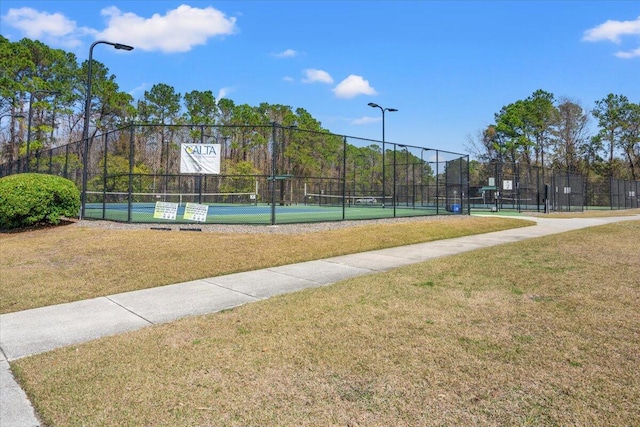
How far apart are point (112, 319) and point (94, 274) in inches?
109

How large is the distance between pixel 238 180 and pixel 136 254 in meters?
24.5

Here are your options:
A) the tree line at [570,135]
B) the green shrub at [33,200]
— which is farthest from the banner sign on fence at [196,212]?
the tree line at [570,135]

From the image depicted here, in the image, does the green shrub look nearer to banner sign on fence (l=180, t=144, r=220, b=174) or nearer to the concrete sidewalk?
banner sign on fence (l=180, t=144, r=220, b=174)

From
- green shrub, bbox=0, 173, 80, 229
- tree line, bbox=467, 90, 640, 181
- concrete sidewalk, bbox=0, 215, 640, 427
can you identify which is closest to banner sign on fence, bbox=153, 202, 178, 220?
green shrub, bbox=0, 173, 80, 229

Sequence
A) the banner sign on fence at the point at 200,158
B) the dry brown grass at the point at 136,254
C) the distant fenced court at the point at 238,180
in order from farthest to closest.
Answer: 1. the distant fenced court at the point at 238,180
2. the banner sign on fence at the point at 200,158
3. the dry brown grass at the point at 136,254

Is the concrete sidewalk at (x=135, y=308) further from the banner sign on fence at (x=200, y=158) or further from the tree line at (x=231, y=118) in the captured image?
Answer: the tree line at (x=231, y=118)

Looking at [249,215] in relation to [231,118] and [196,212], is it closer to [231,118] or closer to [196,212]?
[196,212]

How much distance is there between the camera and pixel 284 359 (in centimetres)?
327

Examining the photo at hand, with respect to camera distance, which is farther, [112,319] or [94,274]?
[94,274]

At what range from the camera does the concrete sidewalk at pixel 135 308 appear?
11.4 ft

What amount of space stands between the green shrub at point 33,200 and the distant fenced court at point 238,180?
125 cm

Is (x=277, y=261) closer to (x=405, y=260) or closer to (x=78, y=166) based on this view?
(x=405, y=260)

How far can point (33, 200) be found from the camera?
39.4 ft

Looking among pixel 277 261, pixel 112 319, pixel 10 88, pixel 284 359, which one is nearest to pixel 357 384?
pixel 284 359
